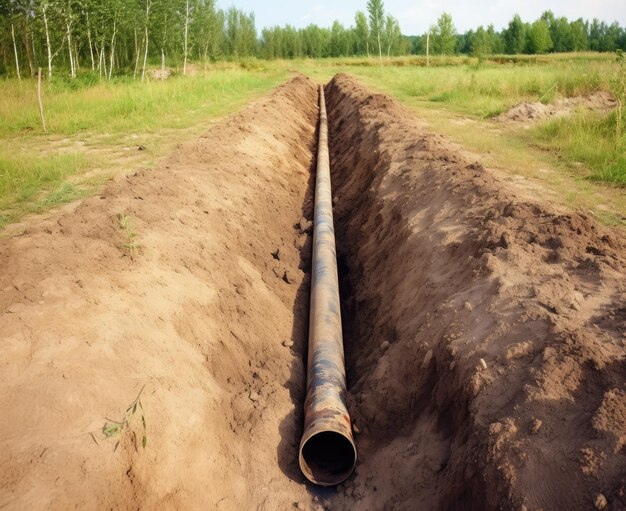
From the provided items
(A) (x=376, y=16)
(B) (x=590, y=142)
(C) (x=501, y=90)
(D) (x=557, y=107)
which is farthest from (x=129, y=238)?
(A) (x=376, y=16)

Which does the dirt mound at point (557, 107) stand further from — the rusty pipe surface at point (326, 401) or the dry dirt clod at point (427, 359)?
the dry dirt clod at point (427, 359)

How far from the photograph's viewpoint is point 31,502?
2570mm

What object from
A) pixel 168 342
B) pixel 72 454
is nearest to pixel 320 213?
pixel 168 342

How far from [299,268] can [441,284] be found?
107 inches

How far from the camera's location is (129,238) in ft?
15.7

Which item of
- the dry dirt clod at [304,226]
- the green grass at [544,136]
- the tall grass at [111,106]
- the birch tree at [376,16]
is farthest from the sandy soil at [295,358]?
the birch tree at [376,16]

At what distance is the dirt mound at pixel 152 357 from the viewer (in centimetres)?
291

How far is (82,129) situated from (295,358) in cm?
1016

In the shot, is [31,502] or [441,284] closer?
[31,502]

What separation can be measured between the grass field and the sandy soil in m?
1.93

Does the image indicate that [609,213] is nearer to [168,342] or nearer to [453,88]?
[168,342]

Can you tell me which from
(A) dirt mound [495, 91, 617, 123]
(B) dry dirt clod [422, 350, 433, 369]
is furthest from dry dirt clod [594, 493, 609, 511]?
(A) dirt mound [495, 91, 617, 123]

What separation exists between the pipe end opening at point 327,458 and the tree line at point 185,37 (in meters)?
24.2

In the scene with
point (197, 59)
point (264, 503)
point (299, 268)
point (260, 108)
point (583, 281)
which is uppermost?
point (197, 59)
